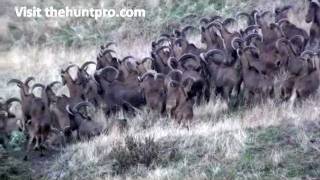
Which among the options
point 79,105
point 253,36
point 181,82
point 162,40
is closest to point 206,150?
point 181,82

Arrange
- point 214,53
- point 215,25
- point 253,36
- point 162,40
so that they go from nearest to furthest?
point 214,53
point 253,36
point 215,25
point 162,40

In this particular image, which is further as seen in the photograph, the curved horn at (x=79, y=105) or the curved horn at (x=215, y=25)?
the curved horn at (x=215, y=25)

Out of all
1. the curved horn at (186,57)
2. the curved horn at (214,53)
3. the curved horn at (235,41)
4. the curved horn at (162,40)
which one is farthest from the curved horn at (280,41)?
the curved horn at (162,40)

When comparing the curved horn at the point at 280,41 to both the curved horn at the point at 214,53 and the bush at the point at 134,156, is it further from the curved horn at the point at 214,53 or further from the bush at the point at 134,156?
the bush at the point at 134,156

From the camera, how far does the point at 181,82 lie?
A: 42.0ft

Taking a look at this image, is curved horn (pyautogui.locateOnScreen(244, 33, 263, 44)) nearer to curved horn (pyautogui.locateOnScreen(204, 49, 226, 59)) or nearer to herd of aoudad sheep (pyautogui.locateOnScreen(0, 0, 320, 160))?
herd of aoudad sheep (pyautogui.locateOnScreen(0, 0, 320, 160))

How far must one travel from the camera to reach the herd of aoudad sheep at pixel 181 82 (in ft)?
41.3

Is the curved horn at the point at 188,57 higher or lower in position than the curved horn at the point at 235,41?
lower

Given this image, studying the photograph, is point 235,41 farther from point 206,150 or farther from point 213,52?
point 206,150

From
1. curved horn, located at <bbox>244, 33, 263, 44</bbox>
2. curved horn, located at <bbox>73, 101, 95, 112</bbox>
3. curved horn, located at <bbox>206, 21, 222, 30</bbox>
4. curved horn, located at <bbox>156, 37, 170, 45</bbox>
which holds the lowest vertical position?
curved horn, located at <bbox>73, 101, 95, 112</bbox>

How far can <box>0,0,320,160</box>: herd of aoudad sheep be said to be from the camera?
12.6 meters

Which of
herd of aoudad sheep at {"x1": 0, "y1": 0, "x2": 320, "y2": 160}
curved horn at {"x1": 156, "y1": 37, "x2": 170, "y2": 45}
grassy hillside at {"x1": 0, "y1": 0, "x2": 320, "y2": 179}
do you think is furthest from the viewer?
curved horn at {"x1": 156, "y1": 37, "x2": 170, "y2": 45}

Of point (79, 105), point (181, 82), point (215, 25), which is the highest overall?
point (215, 25)

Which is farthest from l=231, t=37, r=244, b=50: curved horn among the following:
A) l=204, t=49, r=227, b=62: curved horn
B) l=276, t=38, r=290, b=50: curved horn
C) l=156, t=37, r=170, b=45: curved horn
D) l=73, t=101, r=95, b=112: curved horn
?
l=73, t=101, r=95, b=112: curved horn
